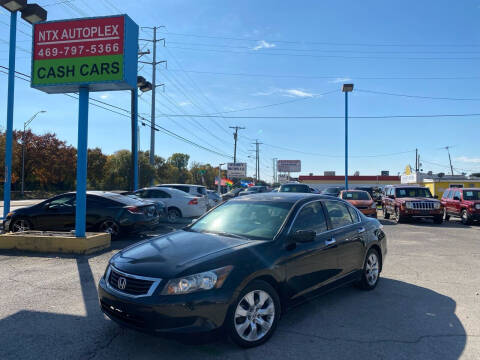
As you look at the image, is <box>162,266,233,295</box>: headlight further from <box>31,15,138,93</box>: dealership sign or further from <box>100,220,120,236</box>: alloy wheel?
<box>100,220,120,236</box>: alloy wheel

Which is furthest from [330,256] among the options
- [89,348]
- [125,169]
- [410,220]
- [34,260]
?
[125,169]

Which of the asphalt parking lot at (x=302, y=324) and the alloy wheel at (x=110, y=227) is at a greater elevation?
the alloy wheel at (x=110, y=227)

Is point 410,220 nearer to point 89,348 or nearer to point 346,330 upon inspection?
point 346,330

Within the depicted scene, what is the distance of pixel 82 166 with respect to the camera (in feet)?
28.4

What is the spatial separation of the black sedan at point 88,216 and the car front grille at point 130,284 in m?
6.58

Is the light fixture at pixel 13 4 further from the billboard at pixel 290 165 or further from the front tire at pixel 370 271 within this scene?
the billboard at pixel 290 165

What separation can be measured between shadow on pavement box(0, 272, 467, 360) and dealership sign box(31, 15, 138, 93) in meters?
5.68

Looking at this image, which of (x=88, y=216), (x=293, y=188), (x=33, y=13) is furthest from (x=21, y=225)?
(x=293, y=188)

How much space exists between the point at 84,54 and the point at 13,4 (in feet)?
23.7

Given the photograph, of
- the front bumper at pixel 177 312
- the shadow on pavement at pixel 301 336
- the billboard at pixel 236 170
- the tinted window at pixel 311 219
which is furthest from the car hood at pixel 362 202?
the billboard at pixel 236 170

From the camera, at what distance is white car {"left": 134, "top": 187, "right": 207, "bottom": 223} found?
594 inches

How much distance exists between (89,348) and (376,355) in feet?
8.96

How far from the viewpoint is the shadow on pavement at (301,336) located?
11.3ft

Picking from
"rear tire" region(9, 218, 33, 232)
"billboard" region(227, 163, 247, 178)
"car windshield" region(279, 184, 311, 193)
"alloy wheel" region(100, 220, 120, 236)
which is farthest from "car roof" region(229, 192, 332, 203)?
"billboard" region(227, 163, 247, 178)
